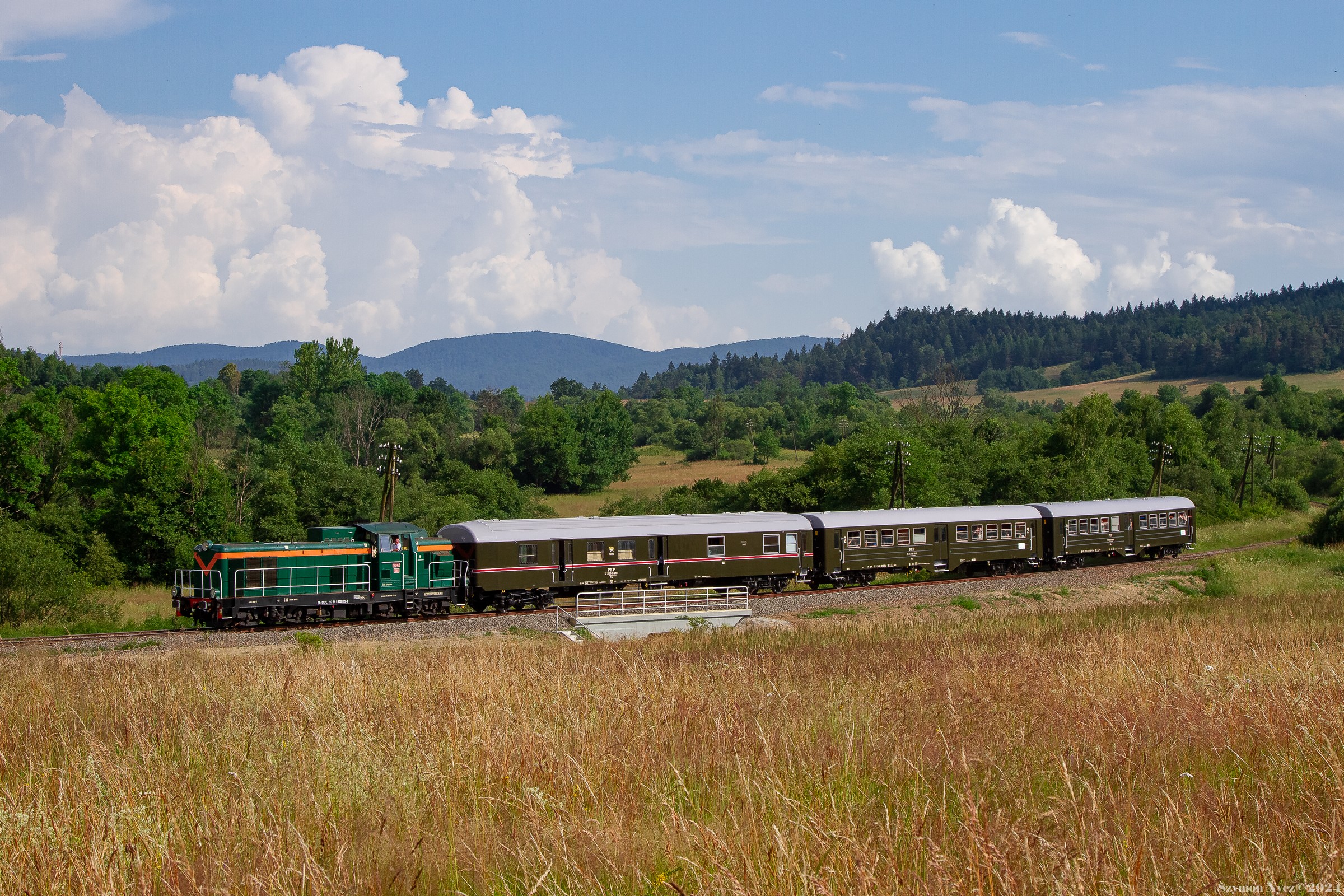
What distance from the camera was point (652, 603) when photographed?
102 feet

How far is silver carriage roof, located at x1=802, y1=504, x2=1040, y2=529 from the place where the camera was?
37.9 metres

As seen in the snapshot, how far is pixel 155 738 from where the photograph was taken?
8445 millimetres

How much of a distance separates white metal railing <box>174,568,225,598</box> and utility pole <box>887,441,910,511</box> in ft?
133

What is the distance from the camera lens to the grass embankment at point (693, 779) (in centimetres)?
462

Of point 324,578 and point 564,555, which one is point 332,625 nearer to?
point 324,578

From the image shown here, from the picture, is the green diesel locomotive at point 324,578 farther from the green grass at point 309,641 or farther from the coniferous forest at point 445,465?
the coniferous forest at point 445,465

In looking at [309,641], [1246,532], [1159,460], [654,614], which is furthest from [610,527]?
[1159,460]

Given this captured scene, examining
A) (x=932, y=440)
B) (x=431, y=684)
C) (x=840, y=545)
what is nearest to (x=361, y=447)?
(x=932, y=440)

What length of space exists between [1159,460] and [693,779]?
78041mm

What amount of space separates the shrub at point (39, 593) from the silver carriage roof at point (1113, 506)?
128ft

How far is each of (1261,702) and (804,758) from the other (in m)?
4.17

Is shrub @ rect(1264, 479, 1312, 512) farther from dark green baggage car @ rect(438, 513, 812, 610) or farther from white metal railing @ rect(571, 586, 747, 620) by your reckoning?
white metal railing @ rect(571, 586, 747, 620)

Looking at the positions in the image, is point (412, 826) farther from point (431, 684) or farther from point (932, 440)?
point (932, 440)

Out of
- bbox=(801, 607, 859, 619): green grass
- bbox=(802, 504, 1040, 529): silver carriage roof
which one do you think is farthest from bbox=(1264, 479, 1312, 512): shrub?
bbox=(801, 607, 859, 619): green grass
